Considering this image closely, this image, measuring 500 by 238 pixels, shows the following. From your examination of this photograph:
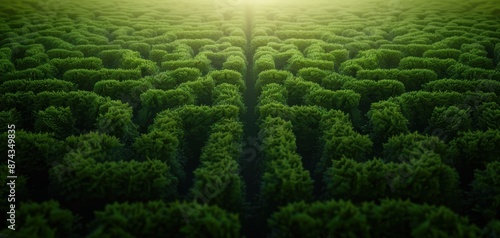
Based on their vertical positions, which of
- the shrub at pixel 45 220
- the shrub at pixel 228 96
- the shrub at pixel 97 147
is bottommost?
the shrub at pixel 45 220

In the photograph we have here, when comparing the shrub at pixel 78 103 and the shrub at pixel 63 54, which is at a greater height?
the shrub at pixel 63 54

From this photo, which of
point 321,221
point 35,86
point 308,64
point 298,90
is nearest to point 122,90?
point 35,86

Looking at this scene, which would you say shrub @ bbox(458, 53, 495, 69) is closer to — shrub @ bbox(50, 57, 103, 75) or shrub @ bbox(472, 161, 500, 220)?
shrub @ bbox(472, 161, 500, 220)

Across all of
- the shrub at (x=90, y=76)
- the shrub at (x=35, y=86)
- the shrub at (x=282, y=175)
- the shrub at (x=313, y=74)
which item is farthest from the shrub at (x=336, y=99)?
the shrub at (x=35, y=86)

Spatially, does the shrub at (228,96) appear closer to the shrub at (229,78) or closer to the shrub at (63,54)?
the shrub at (229,78)

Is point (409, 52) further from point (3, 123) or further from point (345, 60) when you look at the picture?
point (3, 123)

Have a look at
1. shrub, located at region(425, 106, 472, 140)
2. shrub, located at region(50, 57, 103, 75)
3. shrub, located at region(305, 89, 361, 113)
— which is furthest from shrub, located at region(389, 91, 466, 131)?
shrub, located at region(50, 57, 103, 75)

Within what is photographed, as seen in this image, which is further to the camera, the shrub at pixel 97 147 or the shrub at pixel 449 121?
the shrub at pixel 449 121

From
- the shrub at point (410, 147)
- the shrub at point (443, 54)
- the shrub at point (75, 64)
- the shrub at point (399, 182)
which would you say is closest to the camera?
the shrub at point (399, 182)
